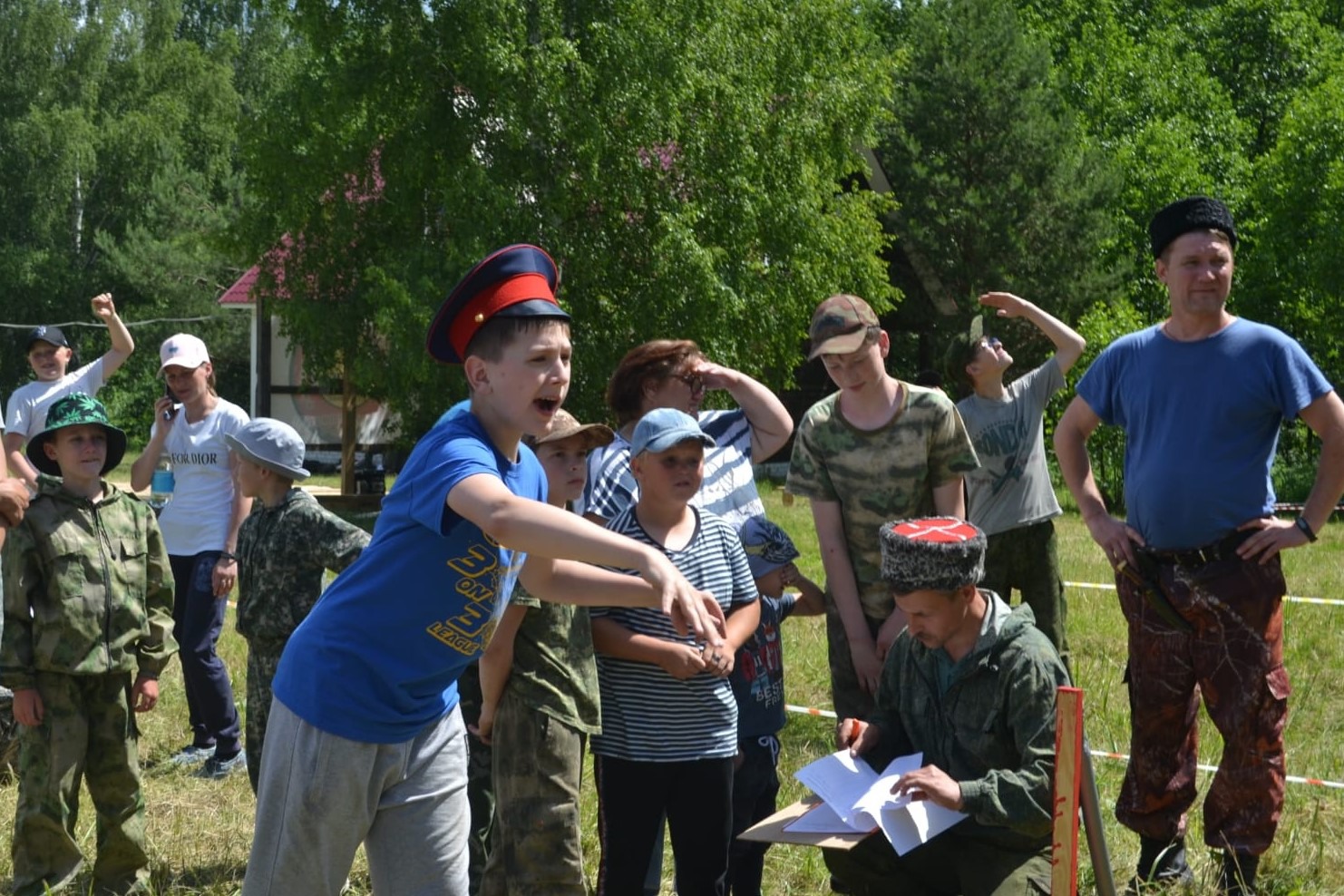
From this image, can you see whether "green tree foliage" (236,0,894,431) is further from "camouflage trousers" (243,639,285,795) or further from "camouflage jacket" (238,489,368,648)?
"camouflage trousers" (243,639,285,795)

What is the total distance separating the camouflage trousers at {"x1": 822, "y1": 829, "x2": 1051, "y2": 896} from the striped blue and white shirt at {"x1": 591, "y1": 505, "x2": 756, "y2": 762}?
0.49 metres

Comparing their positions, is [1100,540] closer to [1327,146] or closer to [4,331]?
[1327,146]

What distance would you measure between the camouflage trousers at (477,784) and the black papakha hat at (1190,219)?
2729 mm

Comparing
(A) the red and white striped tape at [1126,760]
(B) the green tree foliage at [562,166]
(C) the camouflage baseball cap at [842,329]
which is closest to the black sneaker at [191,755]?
(A) the red and white striped tape at [1126,760]

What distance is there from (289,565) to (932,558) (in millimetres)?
2532

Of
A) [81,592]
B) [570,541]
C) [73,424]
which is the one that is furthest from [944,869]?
[73,424]

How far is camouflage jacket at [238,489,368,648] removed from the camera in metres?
5.17

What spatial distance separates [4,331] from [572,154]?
33903 millimetres

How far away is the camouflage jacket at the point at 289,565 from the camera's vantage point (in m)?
5.17

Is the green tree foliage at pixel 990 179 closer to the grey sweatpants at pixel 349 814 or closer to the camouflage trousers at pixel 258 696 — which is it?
the camouflage trousers at pixel 258 696

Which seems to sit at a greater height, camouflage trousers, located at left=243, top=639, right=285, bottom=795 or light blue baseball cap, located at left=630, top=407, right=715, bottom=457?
light blue baseball cap, located at left=630, top=407, right=715, bottom=457

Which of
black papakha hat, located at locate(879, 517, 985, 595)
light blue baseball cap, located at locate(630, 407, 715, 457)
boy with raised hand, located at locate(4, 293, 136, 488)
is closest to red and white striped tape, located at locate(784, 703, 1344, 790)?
light blue baseball cap, located at locate(630, 407, 715, 457)

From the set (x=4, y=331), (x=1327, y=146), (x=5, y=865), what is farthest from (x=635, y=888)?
(x=4, y=331)

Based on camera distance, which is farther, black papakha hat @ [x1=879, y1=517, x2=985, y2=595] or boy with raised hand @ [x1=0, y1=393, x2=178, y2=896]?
boy with raised hand @ [x1=0, y1=393, x2=178, y2=896]
